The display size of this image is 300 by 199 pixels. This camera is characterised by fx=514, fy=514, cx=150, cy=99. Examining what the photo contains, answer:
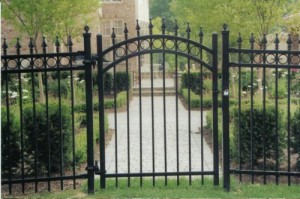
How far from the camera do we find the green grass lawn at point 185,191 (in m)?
6.05

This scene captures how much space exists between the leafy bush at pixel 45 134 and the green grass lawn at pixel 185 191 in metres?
0.89

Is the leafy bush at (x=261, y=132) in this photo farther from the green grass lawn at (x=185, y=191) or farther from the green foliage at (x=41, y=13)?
the green foliage at (x=41, y=13)

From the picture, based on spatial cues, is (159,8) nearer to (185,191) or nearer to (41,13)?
(41,13)

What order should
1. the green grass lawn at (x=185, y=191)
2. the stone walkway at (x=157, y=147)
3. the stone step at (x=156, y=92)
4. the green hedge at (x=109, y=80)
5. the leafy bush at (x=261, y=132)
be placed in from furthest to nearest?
the stone step at (x=156, y=92)
the green hedge at (x=109, y=80)
the stone walkway at (x=157, y=147)
the leafy bush at (x=261, y=132)
the green grass lawn at (x=185, y=191)

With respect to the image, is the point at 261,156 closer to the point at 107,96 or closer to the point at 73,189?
the point at 73,189

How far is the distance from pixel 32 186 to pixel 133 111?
34.8 feet

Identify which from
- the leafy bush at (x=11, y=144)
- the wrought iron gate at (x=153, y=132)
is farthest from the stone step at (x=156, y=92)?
the leafy bush at (x=11, y=144)

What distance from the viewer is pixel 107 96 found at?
68.0 ft

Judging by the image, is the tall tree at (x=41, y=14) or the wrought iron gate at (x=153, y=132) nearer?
the wrought iron gate at (x=153, y=132)

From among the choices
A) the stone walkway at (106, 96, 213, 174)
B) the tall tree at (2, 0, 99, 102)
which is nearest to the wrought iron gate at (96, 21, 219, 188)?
the stone walkway at (106, 96, 213, 174)

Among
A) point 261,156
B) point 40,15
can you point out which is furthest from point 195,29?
point 261,156

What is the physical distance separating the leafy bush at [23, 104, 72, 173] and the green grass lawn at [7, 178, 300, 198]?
0.89 meters

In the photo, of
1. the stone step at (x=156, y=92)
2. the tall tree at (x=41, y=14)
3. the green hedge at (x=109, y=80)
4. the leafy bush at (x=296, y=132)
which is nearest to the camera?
the leafy bush at (x=296, y=132)

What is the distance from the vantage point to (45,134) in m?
7.11
